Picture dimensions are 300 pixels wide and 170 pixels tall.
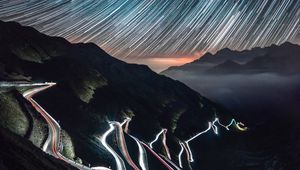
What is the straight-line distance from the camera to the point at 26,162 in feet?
160

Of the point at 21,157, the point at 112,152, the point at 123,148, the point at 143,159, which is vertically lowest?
the point at 123,148

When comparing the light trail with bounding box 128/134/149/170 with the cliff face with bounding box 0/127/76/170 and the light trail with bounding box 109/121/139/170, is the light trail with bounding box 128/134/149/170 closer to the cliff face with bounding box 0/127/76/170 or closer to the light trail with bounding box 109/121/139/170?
the light trail with bounding box 109/121/139/170

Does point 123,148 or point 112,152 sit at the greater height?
point 112,152

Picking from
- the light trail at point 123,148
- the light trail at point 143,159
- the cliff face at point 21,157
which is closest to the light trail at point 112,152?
the light trail at point 123,148

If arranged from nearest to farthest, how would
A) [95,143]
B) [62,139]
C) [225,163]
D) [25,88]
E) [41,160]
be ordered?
[41,160], [62,139], [95,143], [25,88], [225,163]

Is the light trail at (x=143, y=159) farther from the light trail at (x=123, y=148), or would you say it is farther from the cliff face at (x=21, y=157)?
the cliff face at (x=21, y=157)

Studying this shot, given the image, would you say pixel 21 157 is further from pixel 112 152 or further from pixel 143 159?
pixel 143 159

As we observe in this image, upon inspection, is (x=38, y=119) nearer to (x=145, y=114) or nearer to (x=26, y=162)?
(x=26, y=162)

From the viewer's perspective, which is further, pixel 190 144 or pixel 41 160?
pixel 190 144

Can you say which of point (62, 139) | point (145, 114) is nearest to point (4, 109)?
point (62, 139)

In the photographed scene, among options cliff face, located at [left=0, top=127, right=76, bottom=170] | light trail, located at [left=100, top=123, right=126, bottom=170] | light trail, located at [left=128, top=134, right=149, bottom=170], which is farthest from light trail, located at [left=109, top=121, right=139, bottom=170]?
cliff face, located at [left=0, top=127, right=76, bottom=170]

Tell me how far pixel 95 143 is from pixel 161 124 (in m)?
106

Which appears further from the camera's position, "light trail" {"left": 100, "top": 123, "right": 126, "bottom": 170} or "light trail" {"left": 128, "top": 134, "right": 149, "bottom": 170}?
"light trail" {"left": 128, "top": 134, "right": 149, "bottom": 170}

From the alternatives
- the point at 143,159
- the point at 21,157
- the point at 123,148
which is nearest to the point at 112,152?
the point at 123,148
